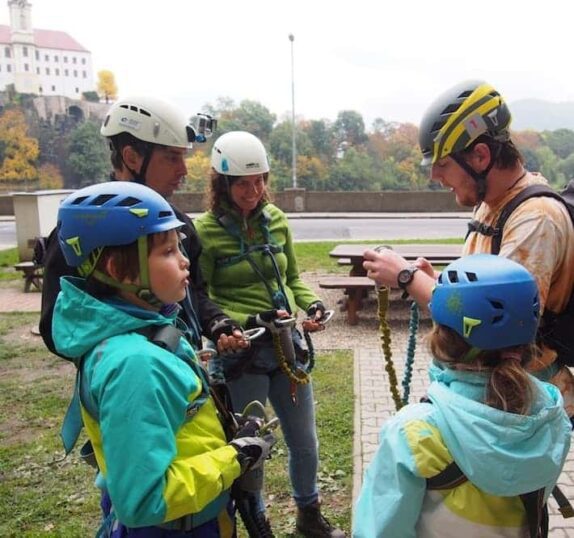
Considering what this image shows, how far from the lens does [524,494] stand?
1.89 meters

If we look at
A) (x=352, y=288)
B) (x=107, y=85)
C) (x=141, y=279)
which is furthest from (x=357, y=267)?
(x=107, y=85)

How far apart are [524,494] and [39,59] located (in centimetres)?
14907

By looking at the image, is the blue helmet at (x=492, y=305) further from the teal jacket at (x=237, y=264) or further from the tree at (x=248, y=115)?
the tree at (x=248, y=115)

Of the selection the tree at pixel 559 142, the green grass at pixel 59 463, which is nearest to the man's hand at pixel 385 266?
the green grass at pixel 59 463

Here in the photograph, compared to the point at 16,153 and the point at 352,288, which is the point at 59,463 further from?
the point at 16,153

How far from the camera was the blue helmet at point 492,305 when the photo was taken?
187cm

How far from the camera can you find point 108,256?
73.4 inches

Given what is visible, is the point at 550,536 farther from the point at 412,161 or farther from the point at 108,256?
the point at 412,161

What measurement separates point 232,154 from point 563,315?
192cm

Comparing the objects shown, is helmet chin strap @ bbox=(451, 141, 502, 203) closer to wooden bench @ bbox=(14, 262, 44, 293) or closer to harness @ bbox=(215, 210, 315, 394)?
harness @ bbox=(215, 210, 315, 394)

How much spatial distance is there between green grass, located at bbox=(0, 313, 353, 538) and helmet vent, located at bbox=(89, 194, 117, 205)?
2.74m

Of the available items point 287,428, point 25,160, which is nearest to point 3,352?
point 287,428

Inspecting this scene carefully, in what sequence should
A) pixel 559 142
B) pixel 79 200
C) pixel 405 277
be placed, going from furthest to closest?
pixel 559 142, pixel 405 277, pixel 79 200

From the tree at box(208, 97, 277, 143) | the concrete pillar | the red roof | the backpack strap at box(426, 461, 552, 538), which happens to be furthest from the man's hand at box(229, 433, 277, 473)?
the red roof
